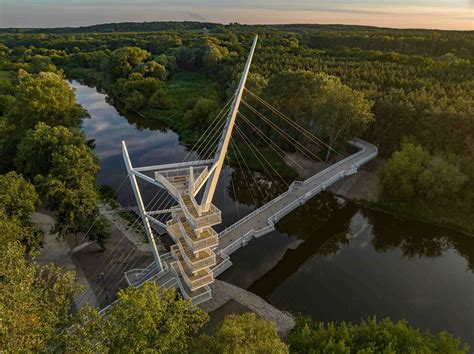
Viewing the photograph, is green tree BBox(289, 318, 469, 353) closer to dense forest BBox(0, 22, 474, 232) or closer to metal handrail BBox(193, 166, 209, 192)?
metal handrail BBox(193, 166, 209, 192)

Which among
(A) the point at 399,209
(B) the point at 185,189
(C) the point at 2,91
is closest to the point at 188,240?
(B) the point at 185,189

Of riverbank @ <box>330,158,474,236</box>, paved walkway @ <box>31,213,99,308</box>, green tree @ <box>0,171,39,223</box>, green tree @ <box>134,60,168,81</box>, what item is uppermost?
green tree @ <box>0,171,39,223</box>

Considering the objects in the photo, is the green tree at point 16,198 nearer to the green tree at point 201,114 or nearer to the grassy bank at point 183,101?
the grassy bank at point 183,101

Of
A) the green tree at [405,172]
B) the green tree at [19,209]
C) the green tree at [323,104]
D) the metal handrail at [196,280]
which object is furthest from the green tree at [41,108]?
the green tree at [405,172]

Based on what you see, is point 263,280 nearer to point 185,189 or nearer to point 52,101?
point 185,189

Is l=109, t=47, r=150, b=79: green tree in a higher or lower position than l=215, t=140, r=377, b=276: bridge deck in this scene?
higher

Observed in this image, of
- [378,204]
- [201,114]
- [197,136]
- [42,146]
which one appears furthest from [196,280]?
[201,114]

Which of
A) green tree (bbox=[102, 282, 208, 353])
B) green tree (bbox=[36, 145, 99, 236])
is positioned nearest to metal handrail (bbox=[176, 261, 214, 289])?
green tree (bbox=[102, 282, 208, 353])
